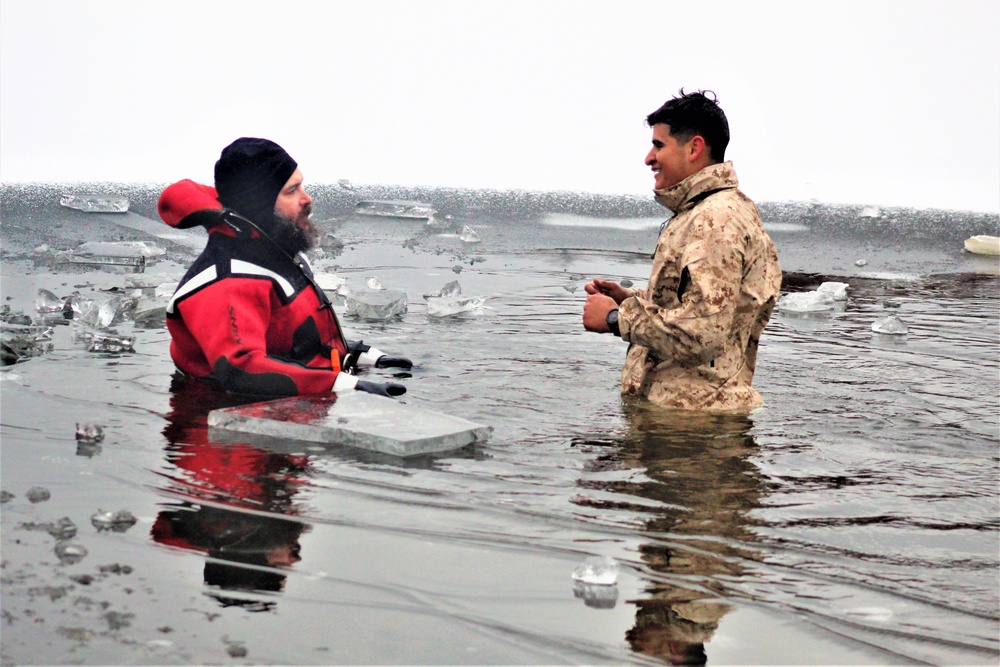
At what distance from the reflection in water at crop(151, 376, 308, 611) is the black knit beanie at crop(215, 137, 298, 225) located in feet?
3.42

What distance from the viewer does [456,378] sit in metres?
6.43

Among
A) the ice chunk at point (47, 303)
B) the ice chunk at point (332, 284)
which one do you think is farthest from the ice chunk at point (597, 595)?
the ice chunk at point (332, 284)

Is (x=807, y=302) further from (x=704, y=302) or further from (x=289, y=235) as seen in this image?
(x=289, y=235)

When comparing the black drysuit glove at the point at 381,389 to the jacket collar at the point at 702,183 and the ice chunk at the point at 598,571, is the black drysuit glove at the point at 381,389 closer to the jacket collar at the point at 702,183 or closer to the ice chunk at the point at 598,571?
the jacket collar at the point at 702,183

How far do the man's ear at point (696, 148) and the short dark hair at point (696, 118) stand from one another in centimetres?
1

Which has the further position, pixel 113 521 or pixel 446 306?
pixel 446 306

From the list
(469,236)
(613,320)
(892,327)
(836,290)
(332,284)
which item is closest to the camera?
(613,320)

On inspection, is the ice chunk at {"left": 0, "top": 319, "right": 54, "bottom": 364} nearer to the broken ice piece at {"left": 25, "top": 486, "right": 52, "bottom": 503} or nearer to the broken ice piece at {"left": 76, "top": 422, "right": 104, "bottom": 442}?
the broken ice piece at {"left": 76, "top": 422, "right": 104, "bottom": 442}

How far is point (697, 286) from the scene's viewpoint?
4895mm

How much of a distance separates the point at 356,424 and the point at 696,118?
2055mm

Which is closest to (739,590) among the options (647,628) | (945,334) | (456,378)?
(647,628)

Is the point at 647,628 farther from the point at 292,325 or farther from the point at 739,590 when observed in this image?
the point at 292,325

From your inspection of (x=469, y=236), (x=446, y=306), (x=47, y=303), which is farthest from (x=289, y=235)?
(x=469, y=236)

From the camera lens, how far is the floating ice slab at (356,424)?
15.3 feet
